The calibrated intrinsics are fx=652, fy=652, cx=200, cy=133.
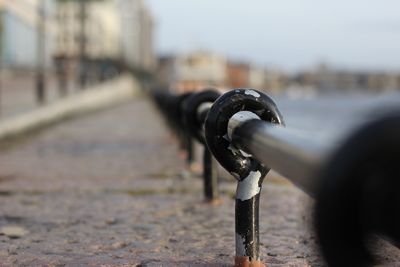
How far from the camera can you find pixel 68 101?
686 inches

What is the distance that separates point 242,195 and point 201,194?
225 centimetres

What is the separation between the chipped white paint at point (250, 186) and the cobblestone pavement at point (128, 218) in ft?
1.21

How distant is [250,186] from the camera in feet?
7.95

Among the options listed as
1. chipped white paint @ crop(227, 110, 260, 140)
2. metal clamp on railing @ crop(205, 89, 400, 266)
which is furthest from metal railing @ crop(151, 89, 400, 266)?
chipped white paint @ crop(227, 110, 260, 140)

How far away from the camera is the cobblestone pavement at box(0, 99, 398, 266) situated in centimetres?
283

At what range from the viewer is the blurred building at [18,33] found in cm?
3866

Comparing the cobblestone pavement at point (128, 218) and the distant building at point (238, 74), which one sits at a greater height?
the cobblestone pavement at point (128, 218)

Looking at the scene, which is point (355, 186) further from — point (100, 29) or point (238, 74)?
point (238, 74)

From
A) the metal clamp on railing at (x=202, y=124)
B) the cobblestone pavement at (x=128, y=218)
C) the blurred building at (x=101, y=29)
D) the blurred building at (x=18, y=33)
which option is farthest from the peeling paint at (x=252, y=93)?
the blurred building at (x=101, y=29)

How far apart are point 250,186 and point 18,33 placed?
4254 centimetres

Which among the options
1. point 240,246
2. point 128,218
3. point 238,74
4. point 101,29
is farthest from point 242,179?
point 238,74

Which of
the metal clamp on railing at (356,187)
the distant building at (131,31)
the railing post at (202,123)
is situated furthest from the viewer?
the distant building at (131,31)

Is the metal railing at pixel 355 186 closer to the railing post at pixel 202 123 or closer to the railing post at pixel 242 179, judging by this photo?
the railing post at pixel 242 179

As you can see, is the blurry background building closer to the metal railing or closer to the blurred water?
the blurred water
